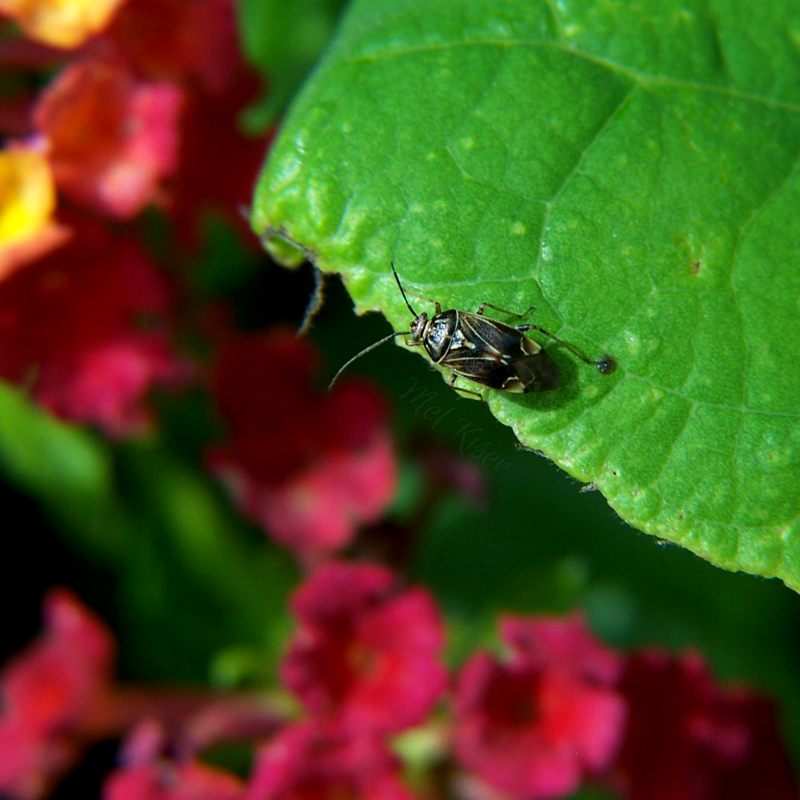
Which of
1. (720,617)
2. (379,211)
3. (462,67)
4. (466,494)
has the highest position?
(462,67)

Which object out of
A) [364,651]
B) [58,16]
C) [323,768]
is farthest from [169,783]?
[58,16]

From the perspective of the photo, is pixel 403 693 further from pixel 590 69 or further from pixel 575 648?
pixel 590 69

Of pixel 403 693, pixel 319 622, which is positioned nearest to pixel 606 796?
pixel 403 693

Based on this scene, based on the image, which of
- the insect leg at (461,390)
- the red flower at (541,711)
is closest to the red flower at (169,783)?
the red flower at (541,711)

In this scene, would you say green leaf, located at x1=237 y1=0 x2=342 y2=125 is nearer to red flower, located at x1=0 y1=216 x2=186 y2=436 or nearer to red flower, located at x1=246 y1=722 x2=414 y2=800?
red flower, located at x1=0 y1=216 x2=186 y2=436

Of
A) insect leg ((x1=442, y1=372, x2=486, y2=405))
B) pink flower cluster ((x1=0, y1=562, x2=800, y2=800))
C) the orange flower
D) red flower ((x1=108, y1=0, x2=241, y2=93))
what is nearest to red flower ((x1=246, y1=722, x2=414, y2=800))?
pink flower cluster ((x1=0, y1=562, x2=800, y2=800))

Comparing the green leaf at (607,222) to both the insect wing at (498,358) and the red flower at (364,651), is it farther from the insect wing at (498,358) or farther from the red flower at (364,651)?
the red flower at (364,651)
